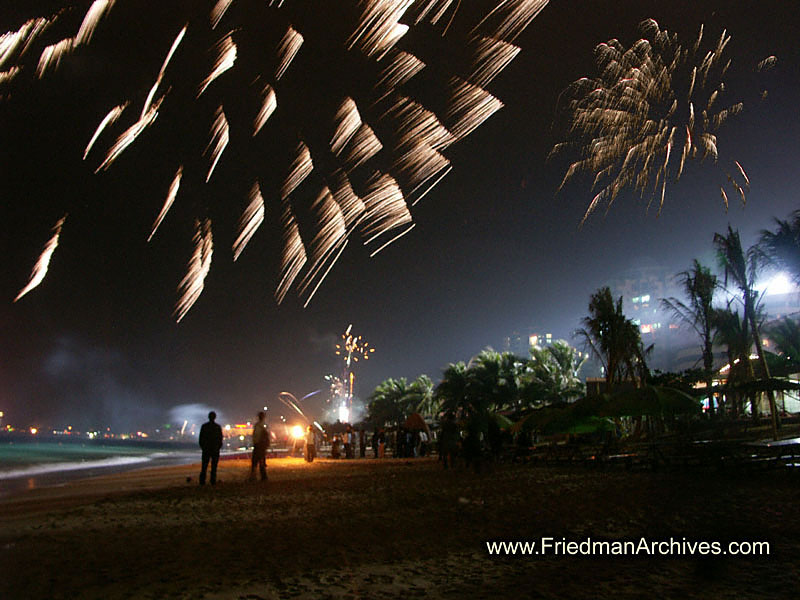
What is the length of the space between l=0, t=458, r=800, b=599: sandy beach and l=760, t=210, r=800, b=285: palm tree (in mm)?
14515

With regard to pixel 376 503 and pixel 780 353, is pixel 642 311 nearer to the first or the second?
pixel 780 353

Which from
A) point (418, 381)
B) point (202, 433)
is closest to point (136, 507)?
point (202, 433)

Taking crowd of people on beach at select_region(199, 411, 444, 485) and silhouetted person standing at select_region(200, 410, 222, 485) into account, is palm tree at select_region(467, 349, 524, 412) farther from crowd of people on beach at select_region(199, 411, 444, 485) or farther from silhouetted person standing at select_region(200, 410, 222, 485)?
silhouetted person standing at select_region(200, 410, 222, 485)

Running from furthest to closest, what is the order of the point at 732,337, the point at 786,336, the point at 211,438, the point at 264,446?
the point at 786,336
the point at 732,337
the point at 264,446
the point at 211,438

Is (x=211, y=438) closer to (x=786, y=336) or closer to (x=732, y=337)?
(x=732, y=337)

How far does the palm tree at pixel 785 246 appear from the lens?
72.7 ft

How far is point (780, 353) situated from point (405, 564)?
34.1m

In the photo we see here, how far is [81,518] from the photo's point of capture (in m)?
8.15

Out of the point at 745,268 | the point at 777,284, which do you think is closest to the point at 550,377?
the point at 777,284

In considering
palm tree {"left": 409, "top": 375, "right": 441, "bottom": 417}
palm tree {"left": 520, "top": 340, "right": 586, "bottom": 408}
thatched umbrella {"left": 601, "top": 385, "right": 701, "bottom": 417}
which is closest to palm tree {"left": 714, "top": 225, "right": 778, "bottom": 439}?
thatched umbrella {"left": 601, "top": 385, "right": 701, "bottom": 417}

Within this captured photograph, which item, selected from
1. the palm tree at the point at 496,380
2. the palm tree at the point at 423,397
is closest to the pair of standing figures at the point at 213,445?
the palm tree at the point at 496,380

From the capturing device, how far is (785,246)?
22.4 m

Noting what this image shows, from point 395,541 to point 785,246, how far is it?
2238cm

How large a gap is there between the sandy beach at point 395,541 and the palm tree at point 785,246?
14.5 metres
